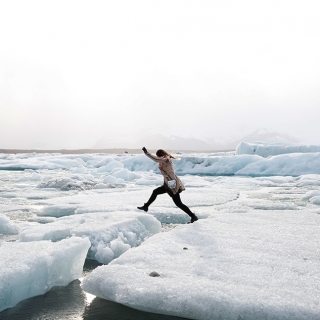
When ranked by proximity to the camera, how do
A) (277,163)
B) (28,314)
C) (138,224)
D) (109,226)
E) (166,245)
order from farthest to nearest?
(277,163) → (138,224) → (109,226) → (166,245) → (28,314)

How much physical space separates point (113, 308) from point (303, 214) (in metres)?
4.52

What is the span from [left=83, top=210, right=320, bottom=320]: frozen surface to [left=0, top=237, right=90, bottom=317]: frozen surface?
0.44 meters

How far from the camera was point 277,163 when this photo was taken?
22781mm

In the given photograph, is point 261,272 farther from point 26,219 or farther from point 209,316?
point 26,219

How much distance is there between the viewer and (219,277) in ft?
9.80

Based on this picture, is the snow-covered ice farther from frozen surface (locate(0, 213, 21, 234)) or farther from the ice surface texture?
the ice surface texture

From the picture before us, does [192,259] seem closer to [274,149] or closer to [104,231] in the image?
[104,231]

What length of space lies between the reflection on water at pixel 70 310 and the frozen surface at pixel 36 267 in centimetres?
9

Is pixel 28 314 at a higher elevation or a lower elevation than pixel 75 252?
lower

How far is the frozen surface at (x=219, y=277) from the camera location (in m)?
2.53

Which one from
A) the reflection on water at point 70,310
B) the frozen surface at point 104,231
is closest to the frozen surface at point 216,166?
the frozen surface at point 104,231

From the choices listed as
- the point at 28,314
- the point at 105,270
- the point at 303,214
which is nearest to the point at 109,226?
the point at 105,270

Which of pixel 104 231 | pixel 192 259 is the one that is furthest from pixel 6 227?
pixel 192 259

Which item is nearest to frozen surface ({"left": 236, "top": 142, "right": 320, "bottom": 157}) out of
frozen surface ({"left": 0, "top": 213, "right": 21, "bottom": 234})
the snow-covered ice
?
the snow-covered ice
